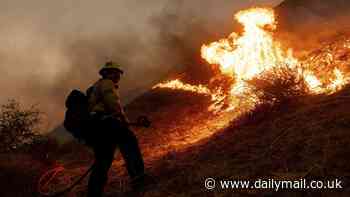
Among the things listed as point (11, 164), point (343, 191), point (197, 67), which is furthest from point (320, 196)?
point (197, 67)

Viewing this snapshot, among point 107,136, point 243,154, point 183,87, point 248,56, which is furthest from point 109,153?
point 183,87

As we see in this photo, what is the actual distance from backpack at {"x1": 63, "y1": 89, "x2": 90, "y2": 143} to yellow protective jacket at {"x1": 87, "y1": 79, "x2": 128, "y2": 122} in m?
0.18

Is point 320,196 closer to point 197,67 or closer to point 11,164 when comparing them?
point 11,164

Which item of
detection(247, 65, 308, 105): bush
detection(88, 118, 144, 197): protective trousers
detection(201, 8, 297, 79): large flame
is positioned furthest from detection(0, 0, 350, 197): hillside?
detection(201, 8, 297, 79): large flame

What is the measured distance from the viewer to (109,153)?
6.53 meters

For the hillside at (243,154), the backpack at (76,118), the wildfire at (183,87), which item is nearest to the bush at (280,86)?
the hillside at (243,154)

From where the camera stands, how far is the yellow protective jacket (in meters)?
6.54

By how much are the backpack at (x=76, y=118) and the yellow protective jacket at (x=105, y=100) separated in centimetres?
18

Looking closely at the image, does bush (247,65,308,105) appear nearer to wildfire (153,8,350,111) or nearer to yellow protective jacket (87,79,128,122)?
wildfire (153,8,350,111)

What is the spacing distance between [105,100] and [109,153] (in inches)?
34.3

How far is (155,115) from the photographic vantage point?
52.5ft

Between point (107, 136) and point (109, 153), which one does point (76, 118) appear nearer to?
point (107, 136)

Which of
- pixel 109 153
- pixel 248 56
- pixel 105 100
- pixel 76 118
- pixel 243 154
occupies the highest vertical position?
pixel 248 56

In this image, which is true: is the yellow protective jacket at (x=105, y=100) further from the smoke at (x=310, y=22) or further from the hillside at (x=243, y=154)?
the smoke at (x=310, y=22)
